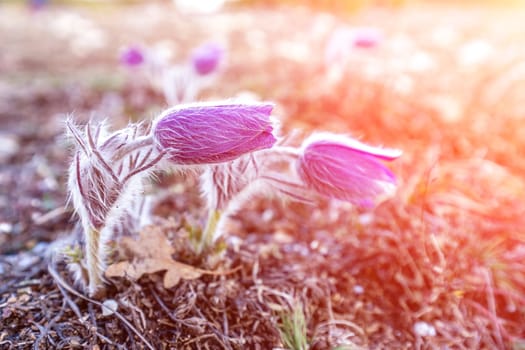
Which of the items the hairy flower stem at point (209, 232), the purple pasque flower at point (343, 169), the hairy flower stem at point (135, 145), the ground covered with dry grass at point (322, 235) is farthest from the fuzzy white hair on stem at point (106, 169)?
the purple pasque flower at point (343, 169)

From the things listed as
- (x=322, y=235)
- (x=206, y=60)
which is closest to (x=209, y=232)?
(x=322, y=235)

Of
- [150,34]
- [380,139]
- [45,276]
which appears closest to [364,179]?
[45,276]

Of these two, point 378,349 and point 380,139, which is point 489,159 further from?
point 378,349

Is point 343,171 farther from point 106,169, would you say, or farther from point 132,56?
point 132,56

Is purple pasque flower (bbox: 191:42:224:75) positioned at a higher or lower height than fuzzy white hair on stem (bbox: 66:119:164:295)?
lower

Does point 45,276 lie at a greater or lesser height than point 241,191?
lesser

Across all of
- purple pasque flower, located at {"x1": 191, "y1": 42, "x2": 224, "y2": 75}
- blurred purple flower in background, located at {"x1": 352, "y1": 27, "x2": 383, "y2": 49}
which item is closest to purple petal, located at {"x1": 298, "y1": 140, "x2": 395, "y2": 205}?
purple pasque flower, located at {"x1": 191, "y1": 42, "x2": 224, "y2": 75}

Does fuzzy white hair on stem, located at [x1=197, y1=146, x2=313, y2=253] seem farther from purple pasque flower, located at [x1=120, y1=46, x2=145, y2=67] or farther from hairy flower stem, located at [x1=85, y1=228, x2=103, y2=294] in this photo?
purple pasque flower, located at [x1=120, y1=46, x2=145, y2=67]
